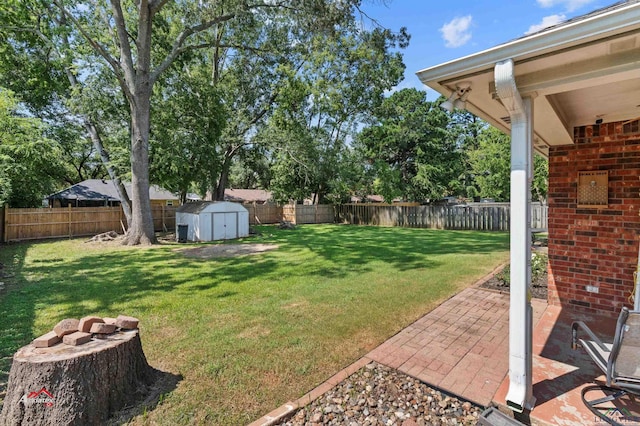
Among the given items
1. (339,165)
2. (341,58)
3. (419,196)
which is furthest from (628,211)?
(419,196)

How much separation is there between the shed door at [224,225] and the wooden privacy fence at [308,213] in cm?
765

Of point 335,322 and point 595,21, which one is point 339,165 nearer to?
point 335,322

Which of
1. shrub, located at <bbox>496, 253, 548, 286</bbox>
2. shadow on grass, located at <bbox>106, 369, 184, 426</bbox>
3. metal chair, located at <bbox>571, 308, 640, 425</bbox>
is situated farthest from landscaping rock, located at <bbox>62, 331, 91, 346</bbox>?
shrub, located at <bbox>496, 253, 548, 286</bbox>

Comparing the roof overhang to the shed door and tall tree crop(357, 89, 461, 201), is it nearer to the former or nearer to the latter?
the shed door

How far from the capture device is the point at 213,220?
43.1ft

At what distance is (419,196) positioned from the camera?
2309 centimetres

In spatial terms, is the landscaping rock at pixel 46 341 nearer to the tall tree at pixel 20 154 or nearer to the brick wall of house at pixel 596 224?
the brick wall of house at pixel 596 224

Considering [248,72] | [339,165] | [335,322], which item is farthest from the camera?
[339,165]

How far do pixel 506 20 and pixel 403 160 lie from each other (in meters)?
17.8

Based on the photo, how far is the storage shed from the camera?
42.1 ft

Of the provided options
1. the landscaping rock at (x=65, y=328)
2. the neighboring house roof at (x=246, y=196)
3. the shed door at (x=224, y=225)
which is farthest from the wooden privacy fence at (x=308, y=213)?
the landscaping rock at (x=65, y=328)

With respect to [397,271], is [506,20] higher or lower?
higher

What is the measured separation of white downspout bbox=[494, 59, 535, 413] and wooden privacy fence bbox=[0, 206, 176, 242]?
53.5ft

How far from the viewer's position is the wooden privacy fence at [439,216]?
14875 mm
